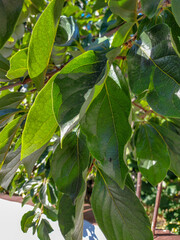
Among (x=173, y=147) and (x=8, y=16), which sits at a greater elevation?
(x=8, y=16)

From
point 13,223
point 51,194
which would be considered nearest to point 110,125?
point 51,194

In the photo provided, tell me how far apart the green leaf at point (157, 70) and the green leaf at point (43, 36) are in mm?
106

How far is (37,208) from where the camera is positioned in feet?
3.20

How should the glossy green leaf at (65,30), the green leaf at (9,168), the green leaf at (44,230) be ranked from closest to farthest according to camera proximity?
the green leaf at (9,168)
the glossy green leaf at (65,30)
the green leaf at (44,230)

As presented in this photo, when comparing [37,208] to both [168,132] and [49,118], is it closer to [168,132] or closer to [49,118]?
[168,132]

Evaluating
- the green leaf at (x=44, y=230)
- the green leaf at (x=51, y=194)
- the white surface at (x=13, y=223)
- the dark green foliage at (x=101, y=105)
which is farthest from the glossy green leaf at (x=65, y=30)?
the white surface at (x=13, y=223)

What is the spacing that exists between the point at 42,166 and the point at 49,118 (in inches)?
22.4

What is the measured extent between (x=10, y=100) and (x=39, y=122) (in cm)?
23

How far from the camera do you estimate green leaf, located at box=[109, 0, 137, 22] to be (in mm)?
331

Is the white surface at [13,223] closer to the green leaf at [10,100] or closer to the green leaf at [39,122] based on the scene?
the green leaf at [10,100]

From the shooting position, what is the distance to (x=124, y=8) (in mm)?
346

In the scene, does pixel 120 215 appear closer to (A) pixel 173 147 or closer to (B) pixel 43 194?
(A) pixel 173 147

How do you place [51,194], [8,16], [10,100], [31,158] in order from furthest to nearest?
[51,194] < [10,100] < [31,158] < [8,16]

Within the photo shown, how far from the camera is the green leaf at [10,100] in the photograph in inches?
17.5
